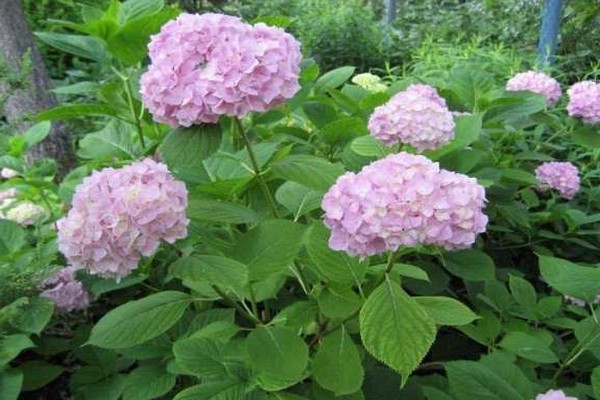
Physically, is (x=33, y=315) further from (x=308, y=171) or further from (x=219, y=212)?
(x=308, y=171)

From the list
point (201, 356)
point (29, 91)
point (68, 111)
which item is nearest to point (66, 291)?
point (68, 111)

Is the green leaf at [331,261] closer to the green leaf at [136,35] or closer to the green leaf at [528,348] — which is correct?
the green leaf at [528,348]

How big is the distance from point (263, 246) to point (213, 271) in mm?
118

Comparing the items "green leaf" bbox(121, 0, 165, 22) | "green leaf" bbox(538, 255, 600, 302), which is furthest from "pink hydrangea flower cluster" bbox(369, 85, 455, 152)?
"green leaf" bbox(121, 0, 165, 22)

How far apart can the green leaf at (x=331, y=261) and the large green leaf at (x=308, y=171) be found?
78mm

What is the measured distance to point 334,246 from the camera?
3.18 ft

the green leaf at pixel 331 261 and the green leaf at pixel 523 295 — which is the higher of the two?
the green leaf at pixel 331 261

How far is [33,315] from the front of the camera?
131 centimetres

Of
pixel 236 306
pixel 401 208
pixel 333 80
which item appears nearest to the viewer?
pixel 401 208

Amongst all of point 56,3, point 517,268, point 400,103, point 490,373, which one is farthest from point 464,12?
point 490,373

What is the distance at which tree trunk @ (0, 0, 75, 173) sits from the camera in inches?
147

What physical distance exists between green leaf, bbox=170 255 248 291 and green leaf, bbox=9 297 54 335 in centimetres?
41

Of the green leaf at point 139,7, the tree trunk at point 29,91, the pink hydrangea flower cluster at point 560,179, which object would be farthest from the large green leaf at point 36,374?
the tree trunk at point 29,91

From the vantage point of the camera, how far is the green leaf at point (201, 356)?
1.11 meters
